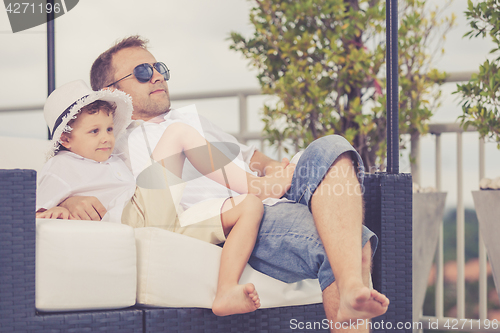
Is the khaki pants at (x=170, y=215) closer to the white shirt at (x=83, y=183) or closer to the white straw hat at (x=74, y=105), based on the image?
the white shirt at (x=83, y=183)

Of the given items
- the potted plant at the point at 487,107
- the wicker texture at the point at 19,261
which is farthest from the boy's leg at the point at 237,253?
the potted plant at the point at 487,107

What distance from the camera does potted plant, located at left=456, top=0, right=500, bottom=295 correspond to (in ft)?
6.16

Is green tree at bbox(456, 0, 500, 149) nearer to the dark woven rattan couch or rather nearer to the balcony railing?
the balcony railing

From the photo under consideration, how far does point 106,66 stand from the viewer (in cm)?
171

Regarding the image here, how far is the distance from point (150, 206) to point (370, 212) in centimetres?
69

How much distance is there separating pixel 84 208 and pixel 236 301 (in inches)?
21.1

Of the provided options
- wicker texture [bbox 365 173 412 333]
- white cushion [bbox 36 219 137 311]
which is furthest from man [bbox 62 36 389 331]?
white cushion [bbox 36 219 137 311]

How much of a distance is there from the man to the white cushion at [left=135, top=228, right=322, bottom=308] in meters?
0.16

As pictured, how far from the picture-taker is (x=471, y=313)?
245 centimetres

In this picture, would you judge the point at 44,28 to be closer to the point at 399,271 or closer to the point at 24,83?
the point at 24,83

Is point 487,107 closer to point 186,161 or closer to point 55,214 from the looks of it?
point 186,161

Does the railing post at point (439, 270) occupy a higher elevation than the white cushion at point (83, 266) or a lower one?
lower

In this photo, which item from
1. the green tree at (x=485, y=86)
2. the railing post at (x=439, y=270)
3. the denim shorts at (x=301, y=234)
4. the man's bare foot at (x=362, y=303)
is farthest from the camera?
the railing post at (x=439, y=270)

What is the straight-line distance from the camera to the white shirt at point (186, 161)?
135 cm
